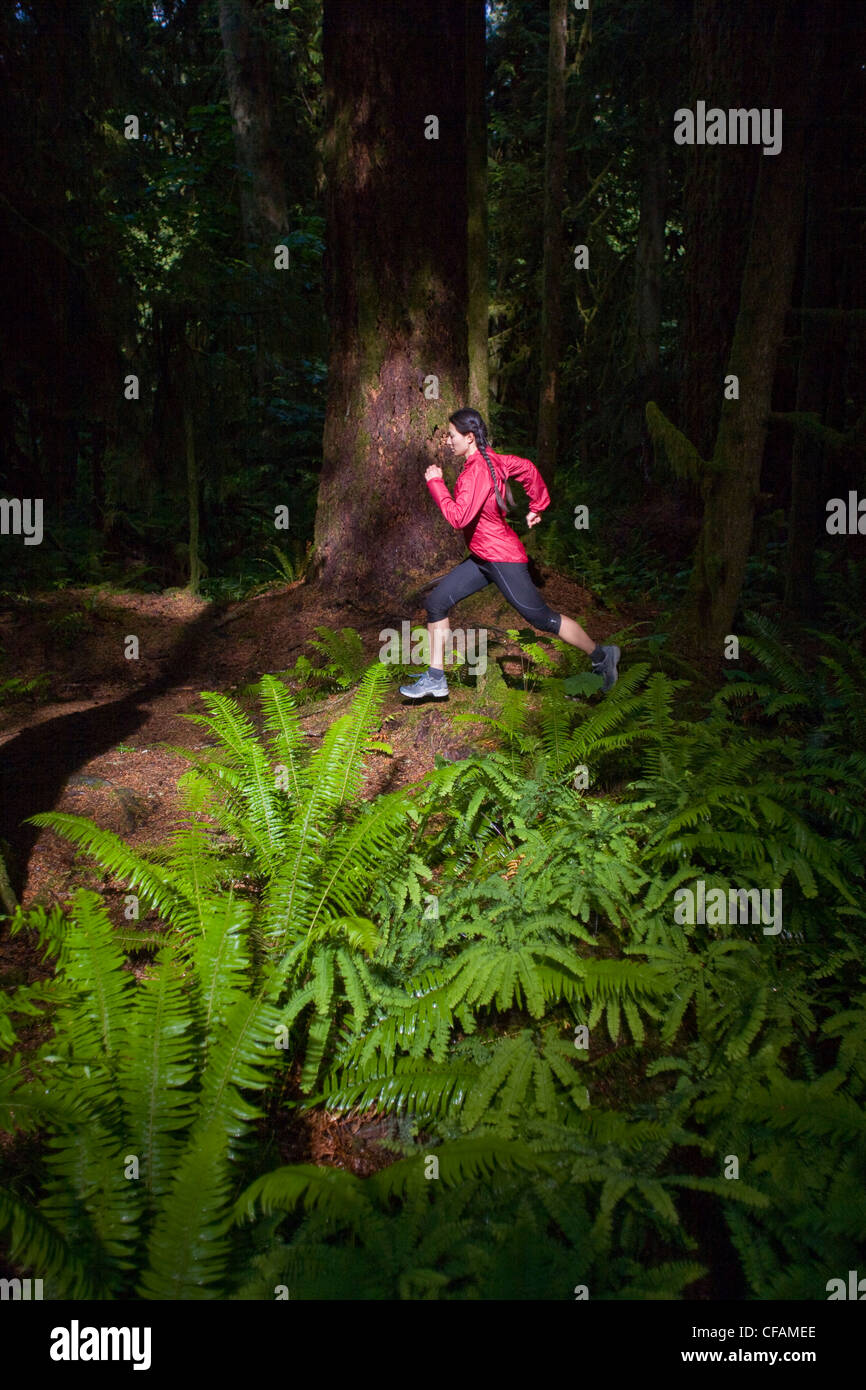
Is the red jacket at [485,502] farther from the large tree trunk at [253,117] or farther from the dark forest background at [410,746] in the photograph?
the large tree trunk at [253,117]

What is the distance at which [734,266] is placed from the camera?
9.14 meters

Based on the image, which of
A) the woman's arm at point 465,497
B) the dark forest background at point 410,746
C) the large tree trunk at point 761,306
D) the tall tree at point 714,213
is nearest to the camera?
the dark forest background at point 410,746

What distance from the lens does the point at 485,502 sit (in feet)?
15.8

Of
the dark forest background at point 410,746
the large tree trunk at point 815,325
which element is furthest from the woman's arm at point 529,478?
the large tree trunk at point 815,325

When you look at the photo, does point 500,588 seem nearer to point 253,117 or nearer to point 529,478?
point 529,478

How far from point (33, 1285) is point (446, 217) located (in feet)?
23.8

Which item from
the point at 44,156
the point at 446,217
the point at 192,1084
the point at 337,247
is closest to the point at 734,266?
the point at 446,217

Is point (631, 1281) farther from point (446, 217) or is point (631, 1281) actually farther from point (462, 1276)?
point (446, 217)

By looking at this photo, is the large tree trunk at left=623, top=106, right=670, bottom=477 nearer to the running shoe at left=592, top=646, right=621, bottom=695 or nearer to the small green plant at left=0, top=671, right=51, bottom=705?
the running shoe at left=592, top=646, right=621, bottom=695

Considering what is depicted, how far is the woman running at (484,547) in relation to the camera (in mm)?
4727

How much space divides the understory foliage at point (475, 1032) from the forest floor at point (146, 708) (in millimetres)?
273

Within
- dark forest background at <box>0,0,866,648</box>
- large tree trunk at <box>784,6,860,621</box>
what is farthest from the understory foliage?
large tree trunk at <box>784,6,860,621</box>

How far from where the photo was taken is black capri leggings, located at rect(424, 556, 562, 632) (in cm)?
494
